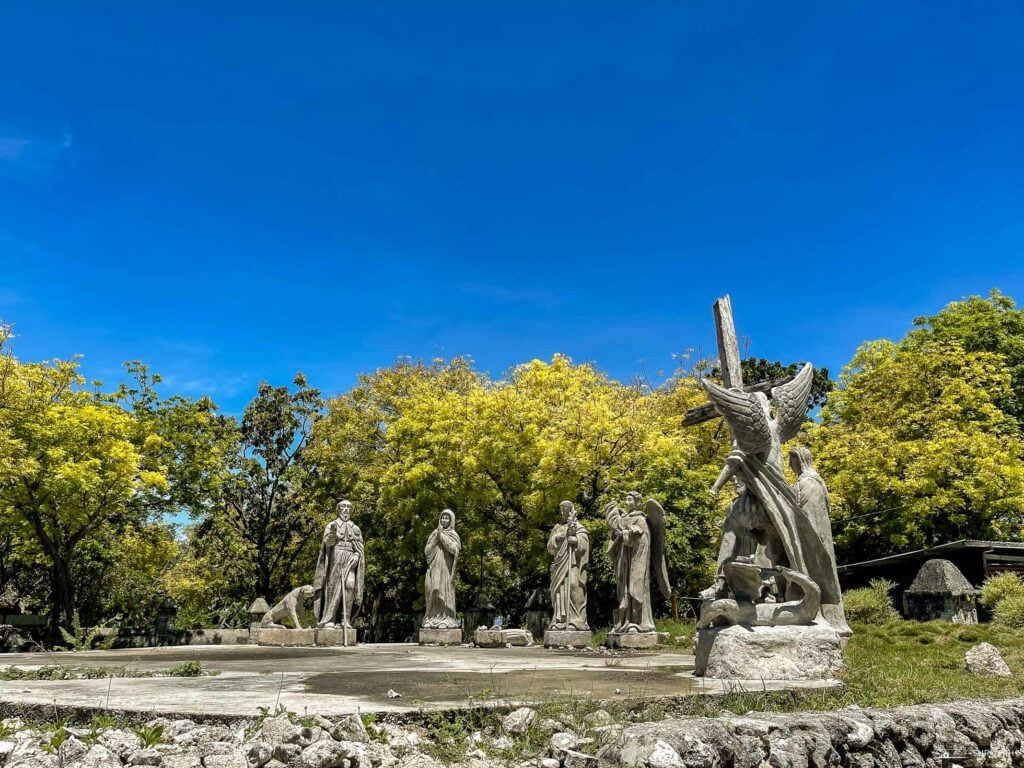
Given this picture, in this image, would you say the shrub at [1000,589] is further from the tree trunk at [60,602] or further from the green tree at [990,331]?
the tree trunk at [60,602]

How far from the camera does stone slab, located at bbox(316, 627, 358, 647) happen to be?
1548 centimetres

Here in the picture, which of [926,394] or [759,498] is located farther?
[926,394]

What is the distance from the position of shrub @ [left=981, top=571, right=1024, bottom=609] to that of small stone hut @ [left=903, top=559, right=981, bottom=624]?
1.09 feet

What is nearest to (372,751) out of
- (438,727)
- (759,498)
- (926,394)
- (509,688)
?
(438,727)

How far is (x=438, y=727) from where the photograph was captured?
461 cm

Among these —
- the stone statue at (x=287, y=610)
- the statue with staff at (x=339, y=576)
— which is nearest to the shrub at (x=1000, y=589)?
the statue with staff at (x=339, y=576)

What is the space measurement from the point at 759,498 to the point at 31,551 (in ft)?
74.3

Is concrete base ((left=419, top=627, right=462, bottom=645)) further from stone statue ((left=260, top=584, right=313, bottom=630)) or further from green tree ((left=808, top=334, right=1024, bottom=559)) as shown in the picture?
green tree ((left=808, top=334, right=1024, bottom=559))

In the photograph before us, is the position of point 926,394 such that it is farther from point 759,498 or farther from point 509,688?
point 509,688

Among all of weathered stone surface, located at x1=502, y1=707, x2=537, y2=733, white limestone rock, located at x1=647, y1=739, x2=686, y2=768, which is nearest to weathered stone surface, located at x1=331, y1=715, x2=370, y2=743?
weathered stone surface, located at x1=502, y1=707, x2=537, y2=733

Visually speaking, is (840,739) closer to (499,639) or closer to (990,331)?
(499,639)

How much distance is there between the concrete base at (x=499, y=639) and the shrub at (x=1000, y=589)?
27.1 feet

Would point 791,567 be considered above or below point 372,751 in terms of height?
above

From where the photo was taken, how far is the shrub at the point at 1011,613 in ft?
38.0
